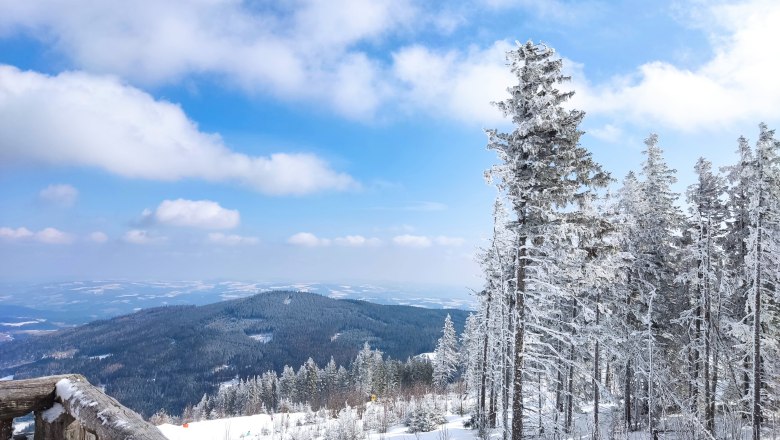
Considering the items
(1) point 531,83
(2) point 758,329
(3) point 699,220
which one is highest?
(1) point 531,83

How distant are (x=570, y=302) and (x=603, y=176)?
11.6 meters

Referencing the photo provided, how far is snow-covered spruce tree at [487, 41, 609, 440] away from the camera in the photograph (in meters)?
13.9

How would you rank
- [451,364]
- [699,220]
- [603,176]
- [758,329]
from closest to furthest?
[603,176]
[758,329]
[699,220]
[451,364]

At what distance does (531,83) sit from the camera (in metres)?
13.9

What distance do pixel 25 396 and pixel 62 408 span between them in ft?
0.63

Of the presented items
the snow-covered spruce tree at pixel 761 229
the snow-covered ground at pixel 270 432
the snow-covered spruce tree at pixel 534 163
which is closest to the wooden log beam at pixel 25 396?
the snow-covered spruce tree at pixel 534 163

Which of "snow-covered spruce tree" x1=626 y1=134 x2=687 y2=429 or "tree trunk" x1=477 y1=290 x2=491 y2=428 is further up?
"snow-covered spruce tree" x1=626 y1=134 x2=687 y2=429

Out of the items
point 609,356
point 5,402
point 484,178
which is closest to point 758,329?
point 609,356

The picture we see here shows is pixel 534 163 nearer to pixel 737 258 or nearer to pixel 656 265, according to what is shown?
pixel 656 265

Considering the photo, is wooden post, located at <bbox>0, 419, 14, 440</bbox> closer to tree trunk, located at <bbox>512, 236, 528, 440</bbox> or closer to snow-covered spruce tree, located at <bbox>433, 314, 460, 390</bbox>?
tree trunk, located at <bbox>512, 236, 528, 440</bbox>

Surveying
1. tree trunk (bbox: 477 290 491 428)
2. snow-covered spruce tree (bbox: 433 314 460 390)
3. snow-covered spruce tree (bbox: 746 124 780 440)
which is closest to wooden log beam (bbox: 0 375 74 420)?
snow-covered spruce tree (bbox: 746 124 780 440)

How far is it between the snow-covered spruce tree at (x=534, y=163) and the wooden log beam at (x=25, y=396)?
43.6 feet

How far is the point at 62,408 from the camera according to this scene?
213 cm

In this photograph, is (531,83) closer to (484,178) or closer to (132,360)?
(484,178)
